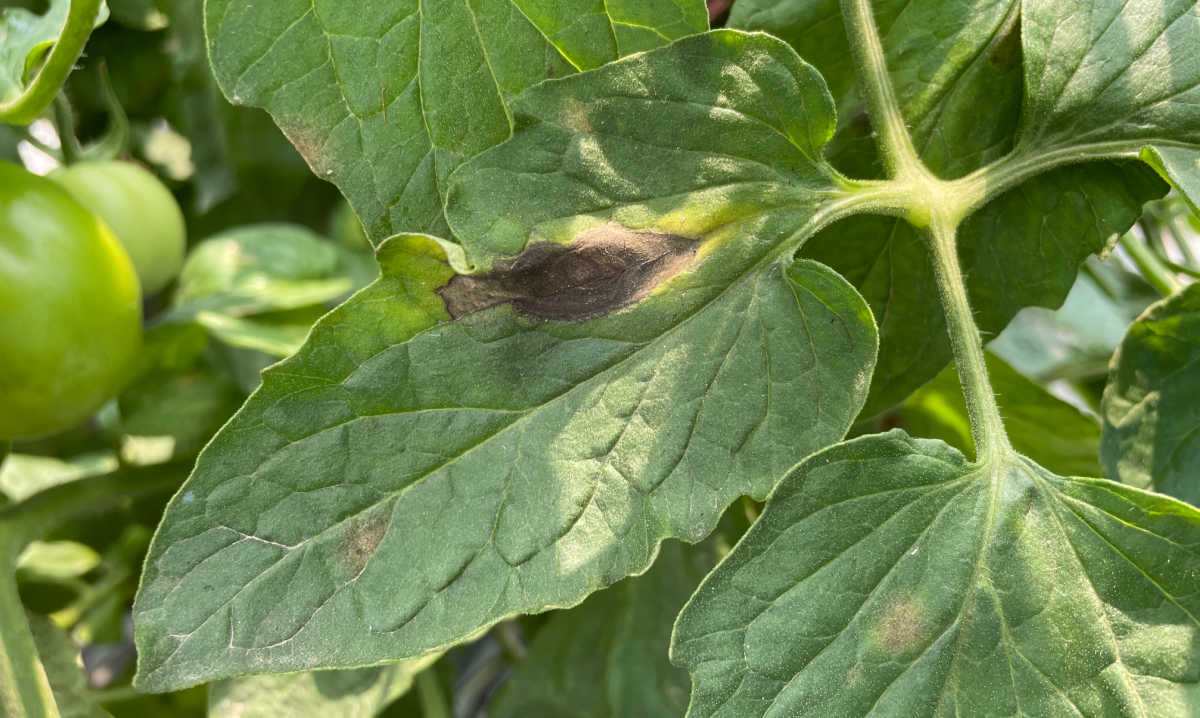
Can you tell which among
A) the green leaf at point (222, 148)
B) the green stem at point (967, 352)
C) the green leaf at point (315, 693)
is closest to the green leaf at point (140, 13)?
the green leaf at point (222, 148)

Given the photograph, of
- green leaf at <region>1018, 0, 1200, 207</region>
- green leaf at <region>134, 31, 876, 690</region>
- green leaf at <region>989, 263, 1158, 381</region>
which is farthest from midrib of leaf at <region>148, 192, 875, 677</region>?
green leaf at <region>989, 263, 1158, 381</region>

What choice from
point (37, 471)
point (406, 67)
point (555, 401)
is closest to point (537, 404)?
point (555, 401)

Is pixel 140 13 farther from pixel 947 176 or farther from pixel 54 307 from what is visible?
pixel 947 176

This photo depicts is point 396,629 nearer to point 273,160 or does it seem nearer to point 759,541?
point 759,541

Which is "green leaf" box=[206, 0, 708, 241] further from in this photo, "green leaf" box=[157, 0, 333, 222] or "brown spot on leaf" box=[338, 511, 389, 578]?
"green leaf" box=[157, 0, 333, 222]

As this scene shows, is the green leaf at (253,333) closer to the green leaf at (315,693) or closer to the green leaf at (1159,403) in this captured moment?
the green leaf at (315,693)

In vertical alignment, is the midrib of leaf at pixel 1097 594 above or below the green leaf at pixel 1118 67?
below
